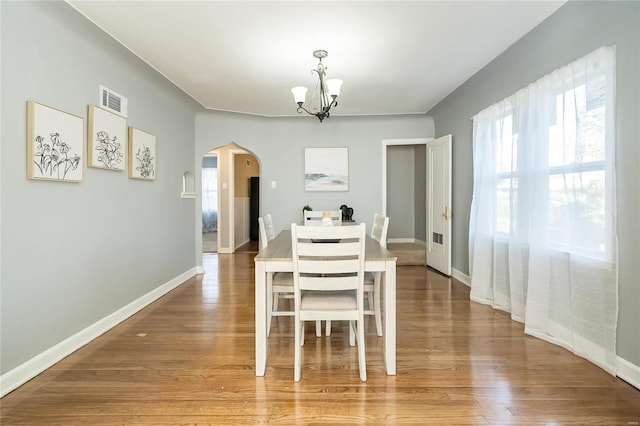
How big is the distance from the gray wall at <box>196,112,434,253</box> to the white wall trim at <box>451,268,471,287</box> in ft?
5.04

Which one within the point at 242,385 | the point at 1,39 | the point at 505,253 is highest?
the point at 1,39

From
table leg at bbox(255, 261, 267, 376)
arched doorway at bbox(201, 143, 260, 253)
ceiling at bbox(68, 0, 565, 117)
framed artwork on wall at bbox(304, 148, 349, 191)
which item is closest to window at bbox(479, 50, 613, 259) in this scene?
ceiling at bbox(68, 0, 565, 117)

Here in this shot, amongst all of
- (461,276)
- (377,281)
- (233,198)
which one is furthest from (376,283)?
(233,198)

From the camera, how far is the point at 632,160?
6.49 ft

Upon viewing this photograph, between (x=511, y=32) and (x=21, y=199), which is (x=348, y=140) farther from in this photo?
(x=21, y=199)

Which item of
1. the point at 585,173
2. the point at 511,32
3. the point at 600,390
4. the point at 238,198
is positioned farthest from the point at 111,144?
the point at 238,198

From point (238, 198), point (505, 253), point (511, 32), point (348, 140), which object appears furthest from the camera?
point (238, 198)

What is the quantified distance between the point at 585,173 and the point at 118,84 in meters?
3.79

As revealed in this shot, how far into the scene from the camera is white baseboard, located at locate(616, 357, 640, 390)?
1.95 m

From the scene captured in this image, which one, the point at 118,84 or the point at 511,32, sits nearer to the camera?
the point at 511,32

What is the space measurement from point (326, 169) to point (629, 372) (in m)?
4.31

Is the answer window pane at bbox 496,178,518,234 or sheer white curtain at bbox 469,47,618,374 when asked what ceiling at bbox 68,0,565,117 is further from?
window pane at bbox 496,178,518,234

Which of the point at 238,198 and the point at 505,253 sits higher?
the point at 238,198

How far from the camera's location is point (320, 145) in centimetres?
559
